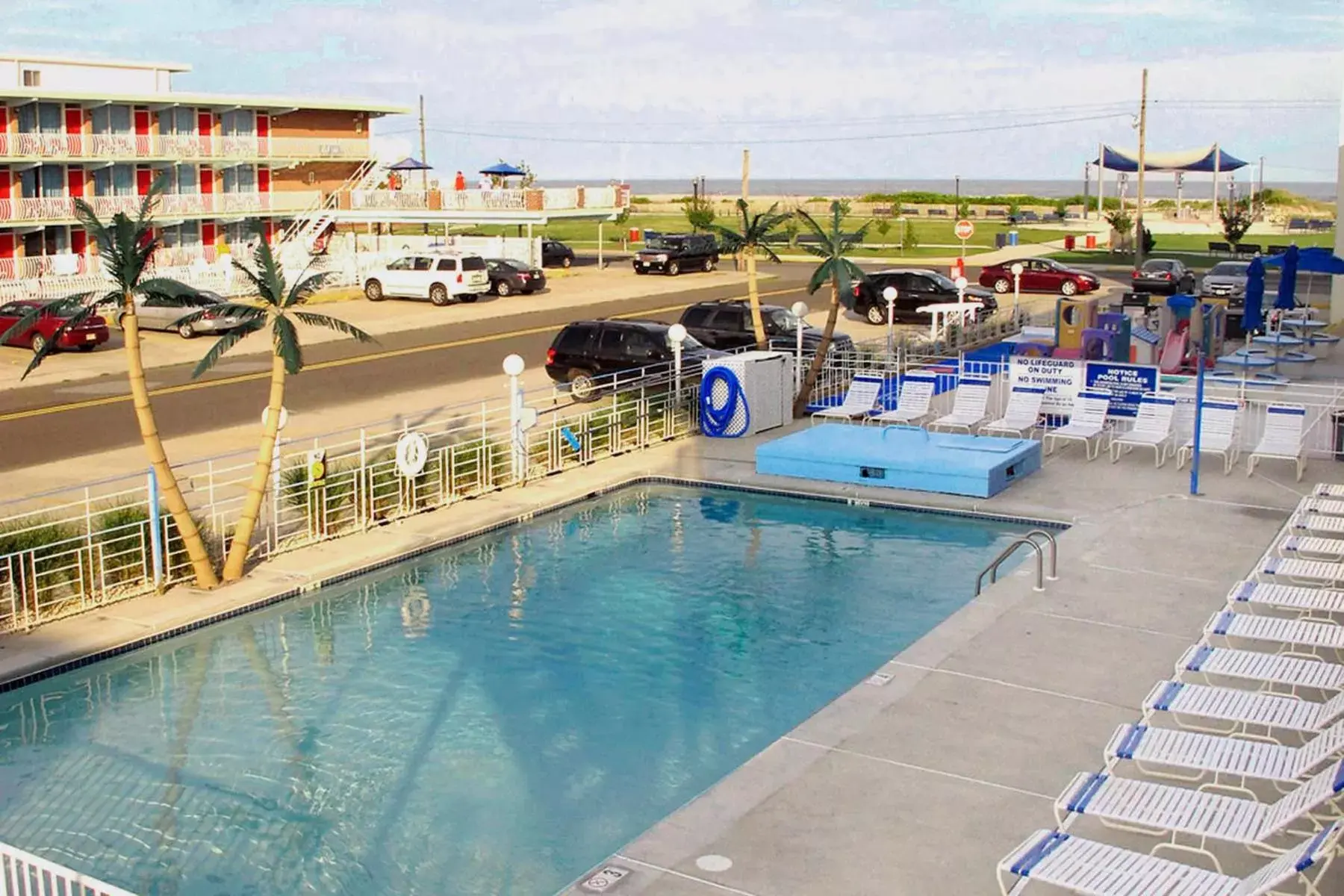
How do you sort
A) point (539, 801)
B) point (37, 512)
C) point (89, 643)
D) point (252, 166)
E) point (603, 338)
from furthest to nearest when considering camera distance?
point (252, 166)
point (603, 338)
point (37, 512)
point (89, 643)
point (539, 801)

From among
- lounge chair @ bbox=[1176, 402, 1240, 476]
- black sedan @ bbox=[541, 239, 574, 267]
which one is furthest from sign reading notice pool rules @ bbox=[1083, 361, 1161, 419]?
black sedan @ bbox=[541, 239, 574, 267]

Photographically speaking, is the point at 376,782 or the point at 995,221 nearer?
the point at 376,782

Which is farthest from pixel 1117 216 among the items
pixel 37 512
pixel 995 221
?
pixel 37 512

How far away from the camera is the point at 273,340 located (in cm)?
1441

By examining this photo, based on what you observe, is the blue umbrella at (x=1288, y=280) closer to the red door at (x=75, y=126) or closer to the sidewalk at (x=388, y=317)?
the sidewalk at (x=388, y=317)

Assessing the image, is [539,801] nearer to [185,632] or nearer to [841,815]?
[841,815]

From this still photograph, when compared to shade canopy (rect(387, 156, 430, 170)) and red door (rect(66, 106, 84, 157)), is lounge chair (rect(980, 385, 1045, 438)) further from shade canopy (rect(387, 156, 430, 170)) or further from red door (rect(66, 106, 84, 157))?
shade canopy (rect(387, 156, 430, 170))

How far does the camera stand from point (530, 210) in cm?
5388

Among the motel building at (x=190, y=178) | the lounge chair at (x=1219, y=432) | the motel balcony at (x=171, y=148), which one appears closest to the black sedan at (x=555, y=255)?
the motel building at (x=190, y=178)

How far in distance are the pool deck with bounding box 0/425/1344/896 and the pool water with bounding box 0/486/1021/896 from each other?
1.90ft

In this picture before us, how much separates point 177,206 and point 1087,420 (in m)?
35.9

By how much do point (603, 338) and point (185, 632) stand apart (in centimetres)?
1304

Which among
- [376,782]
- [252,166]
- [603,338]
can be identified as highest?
[252,166]

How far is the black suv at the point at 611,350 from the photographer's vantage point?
84.5 ft
